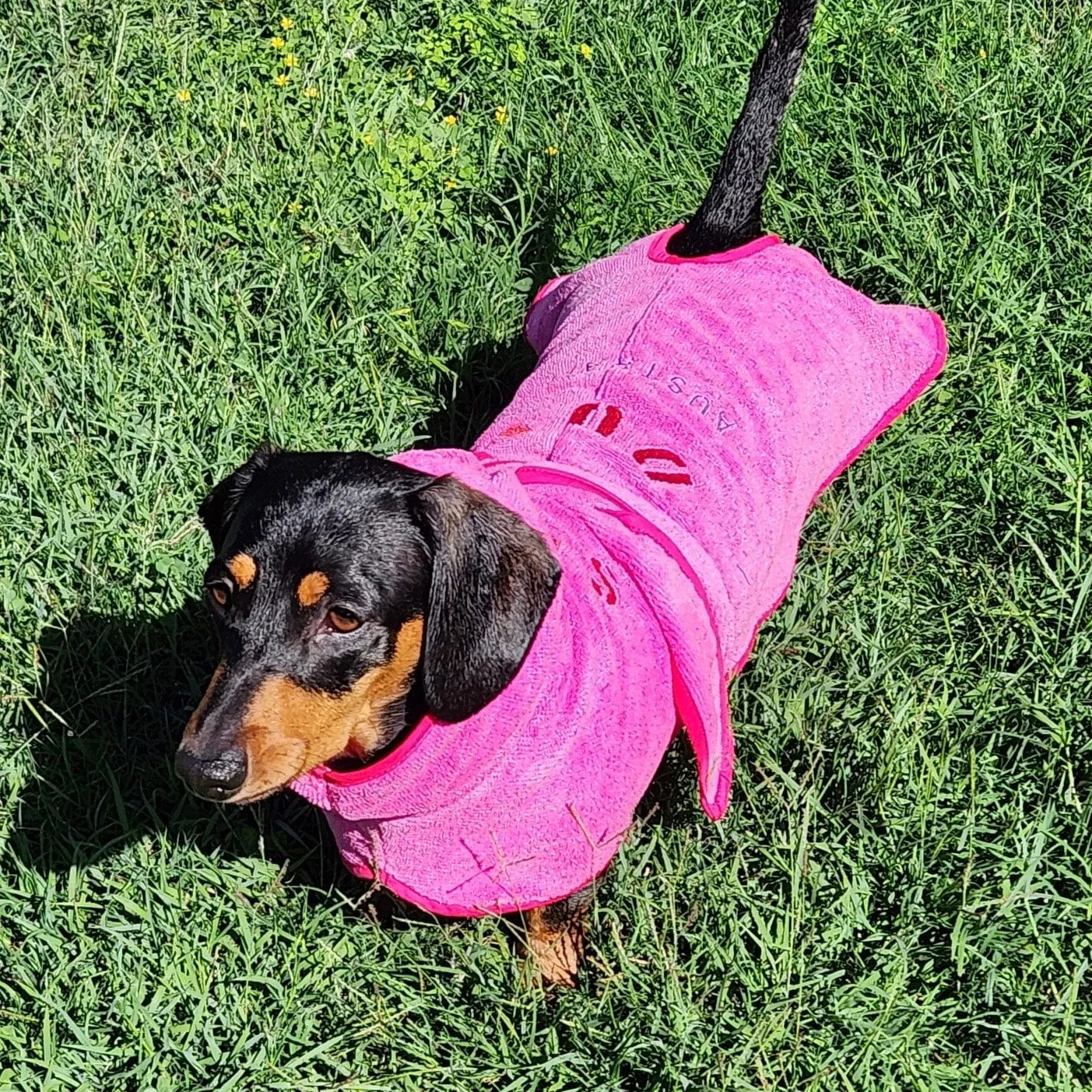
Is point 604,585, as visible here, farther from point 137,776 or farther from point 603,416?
point 137,776

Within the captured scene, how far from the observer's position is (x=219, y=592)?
7.72 ft

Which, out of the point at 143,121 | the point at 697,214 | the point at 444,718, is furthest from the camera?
the point at 143,121

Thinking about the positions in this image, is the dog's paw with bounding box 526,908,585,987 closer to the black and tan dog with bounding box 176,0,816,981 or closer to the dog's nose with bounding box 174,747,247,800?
the black and tan dog with bounding box 176,0,816,981

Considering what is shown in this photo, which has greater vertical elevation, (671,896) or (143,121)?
(143,121)

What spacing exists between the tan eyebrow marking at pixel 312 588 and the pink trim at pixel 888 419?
98 cm

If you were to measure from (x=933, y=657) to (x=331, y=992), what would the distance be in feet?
4.68

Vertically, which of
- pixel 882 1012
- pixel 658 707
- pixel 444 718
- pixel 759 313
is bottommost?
pixel 882 1012

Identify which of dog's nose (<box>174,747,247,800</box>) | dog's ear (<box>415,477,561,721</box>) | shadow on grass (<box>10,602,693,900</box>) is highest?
dog's ear (<box>415,477,561,721</box>)

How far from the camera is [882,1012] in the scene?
2523 mm

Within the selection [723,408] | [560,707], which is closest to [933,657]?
[723,408]

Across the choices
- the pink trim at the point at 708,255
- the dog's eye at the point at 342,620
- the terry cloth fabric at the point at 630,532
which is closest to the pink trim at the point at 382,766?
the terry cloth fabric at the point at 630,532

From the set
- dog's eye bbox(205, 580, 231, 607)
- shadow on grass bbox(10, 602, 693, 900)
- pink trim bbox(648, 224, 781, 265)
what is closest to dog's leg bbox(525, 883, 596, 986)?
shadow on grass bbox(10, 602, 693, 900)

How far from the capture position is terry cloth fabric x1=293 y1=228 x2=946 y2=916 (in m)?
2.44

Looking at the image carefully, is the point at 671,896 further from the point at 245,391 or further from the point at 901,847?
the point at 245,391
